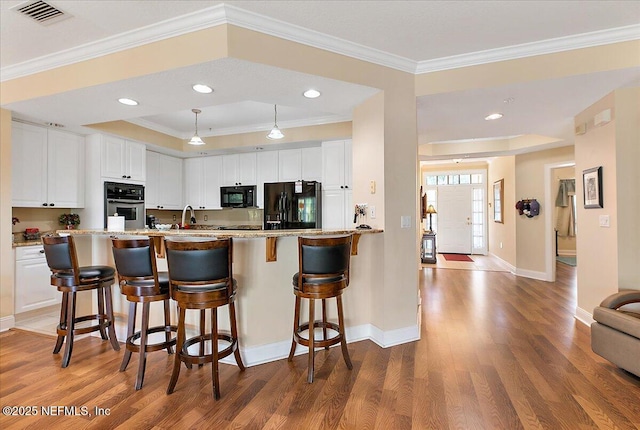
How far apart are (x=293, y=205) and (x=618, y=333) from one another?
12.4 feet

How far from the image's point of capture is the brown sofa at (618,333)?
6.93ft

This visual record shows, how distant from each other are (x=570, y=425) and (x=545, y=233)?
4493 mm

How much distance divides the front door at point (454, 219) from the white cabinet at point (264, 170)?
17.9ft

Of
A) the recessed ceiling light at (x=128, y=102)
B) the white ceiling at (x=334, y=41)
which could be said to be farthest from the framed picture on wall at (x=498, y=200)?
the recessed ceiling light at (x=128, y=102)

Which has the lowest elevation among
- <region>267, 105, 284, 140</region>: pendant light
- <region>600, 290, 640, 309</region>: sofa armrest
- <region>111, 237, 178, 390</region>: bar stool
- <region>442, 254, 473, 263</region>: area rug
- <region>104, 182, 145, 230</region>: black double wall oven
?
<region>442, 254, 473, 263</region>: area rug

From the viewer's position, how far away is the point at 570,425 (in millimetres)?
1741

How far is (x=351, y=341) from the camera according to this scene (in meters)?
2.87

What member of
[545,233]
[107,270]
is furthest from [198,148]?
[545,233]

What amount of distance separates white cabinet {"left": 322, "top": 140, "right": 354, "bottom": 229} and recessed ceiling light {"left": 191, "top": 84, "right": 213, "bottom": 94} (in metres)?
2.18

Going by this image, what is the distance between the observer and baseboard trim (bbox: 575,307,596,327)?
3.24 metres

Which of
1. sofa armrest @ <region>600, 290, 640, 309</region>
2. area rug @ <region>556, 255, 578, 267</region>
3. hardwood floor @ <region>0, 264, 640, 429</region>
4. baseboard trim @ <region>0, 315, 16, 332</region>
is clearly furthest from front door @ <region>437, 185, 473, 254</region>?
baseboard trim @ <region>0, 315, 16, 332</region>

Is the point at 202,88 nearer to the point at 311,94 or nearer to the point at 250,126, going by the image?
the point at 311,94

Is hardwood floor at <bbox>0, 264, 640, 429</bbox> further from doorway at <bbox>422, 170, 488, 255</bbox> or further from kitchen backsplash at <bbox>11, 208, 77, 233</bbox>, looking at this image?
doorway at <bbox>422, 170, 488, 255</bbox>

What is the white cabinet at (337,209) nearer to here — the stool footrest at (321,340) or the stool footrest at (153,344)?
the stool footrest at (321,340)
